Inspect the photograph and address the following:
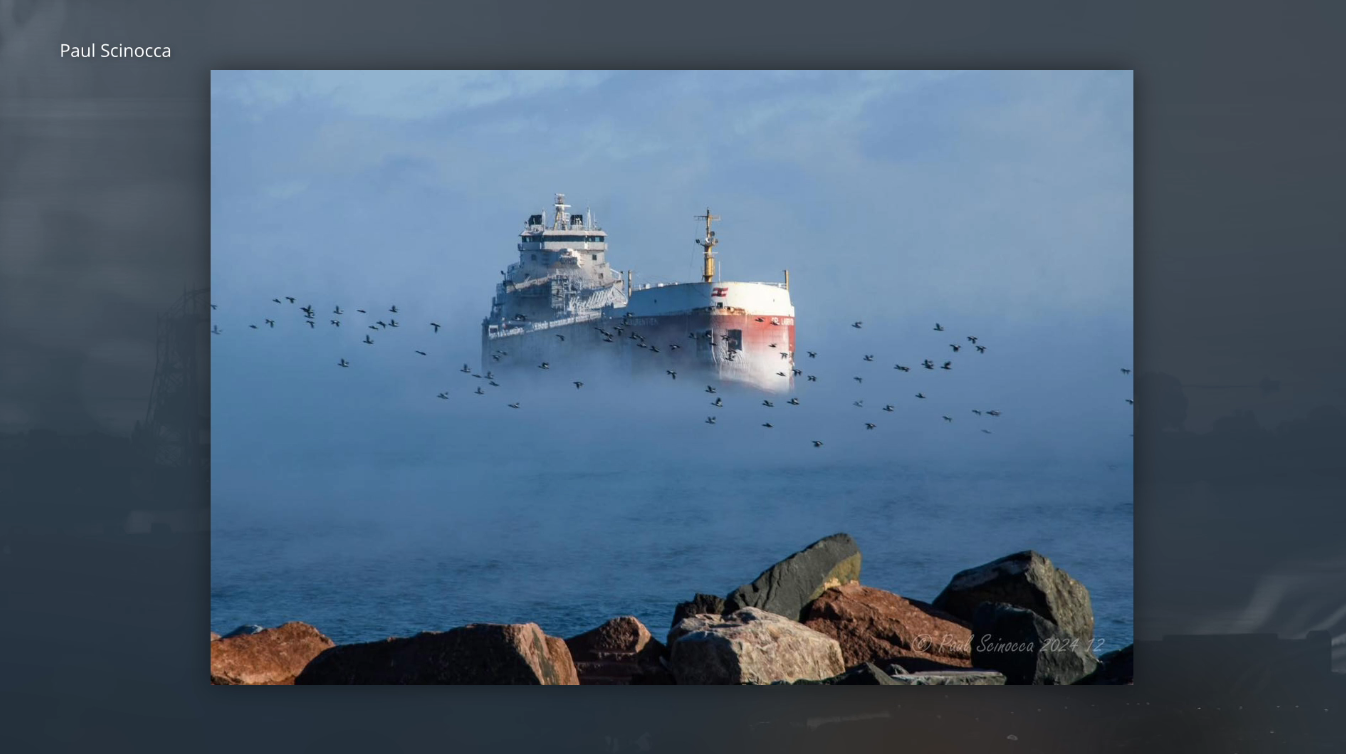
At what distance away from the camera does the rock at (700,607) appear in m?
4.34

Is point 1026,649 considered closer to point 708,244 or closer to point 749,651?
point 749,651

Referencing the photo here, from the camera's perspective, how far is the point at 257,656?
4301mm

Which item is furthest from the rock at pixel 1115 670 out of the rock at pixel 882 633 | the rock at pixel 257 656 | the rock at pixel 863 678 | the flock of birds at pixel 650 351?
the rock at pixel 257 656

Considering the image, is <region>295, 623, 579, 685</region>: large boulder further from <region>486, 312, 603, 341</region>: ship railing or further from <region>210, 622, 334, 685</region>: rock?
<region>486, 312, 603, 341</region>: ship railing

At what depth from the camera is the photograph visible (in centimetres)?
432

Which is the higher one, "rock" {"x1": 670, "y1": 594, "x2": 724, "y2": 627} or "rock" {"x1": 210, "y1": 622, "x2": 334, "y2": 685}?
"rock" {"x1": 670, "y1": 594, "x2": 724, "y2": 627}

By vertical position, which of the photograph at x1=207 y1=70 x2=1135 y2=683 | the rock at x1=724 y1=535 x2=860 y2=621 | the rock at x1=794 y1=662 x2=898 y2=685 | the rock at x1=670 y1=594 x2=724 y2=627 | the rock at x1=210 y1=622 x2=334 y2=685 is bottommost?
the rock at x1=794 y1=662 x2=898 y2=685

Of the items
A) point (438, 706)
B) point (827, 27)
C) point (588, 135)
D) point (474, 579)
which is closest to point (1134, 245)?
point (827, 27)

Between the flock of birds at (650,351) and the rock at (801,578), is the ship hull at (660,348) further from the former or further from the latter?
the rock at (801,578)

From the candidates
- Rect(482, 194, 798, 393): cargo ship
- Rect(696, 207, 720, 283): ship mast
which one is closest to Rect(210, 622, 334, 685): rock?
Rect(482, 194, 798, 393): cargo ship

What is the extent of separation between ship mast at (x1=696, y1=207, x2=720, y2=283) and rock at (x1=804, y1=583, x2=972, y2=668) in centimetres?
114

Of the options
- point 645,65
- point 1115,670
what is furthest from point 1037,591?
point 645,65

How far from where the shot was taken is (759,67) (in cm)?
436

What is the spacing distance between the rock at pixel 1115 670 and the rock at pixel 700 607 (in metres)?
1.19
